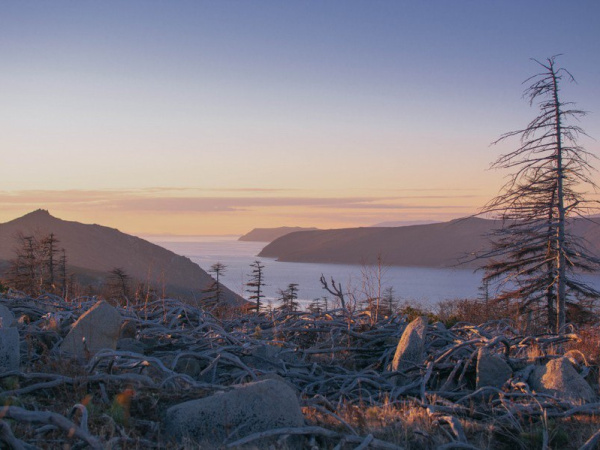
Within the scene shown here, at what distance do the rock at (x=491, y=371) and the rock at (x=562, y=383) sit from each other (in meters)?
0.37

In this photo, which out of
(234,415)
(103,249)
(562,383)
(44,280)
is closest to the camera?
(234,415)

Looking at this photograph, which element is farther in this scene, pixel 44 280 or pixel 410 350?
pixel 44 280

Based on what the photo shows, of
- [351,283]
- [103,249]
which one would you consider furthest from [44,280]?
[103,249]

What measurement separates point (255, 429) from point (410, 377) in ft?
10.7

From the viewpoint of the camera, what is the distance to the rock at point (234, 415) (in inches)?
171

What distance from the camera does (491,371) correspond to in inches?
259

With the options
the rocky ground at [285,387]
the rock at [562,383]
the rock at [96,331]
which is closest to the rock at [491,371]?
the rocky ground at [285,387]

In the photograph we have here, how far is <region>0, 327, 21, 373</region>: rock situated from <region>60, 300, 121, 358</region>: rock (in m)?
1.04

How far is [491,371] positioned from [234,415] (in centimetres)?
363

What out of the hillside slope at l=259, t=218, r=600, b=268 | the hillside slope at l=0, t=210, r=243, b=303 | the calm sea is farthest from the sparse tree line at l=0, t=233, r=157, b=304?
the hillside slope at l=259, t=218, r=600, b=268

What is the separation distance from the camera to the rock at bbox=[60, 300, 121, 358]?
720cm

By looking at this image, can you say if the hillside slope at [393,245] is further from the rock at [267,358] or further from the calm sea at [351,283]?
the rock at [267,358]

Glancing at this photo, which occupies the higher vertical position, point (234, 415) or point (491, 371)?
point (234, 415)

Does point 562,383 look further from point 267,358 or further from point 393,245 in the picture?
point 393,245
